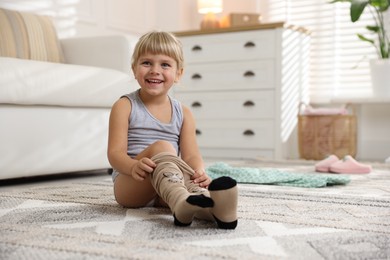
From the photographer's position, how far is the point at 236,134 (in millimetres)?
3268

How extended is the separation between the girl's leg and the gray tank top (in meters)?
0.07

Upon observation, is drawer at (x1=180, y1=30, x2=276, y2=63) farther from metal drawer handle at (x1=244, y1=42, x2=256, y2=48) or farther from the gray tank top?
the gray tank top

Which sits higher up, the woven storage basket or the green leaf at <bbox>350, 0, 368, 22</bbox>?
the green leaf at <bbox>350, 0, 368, 22</bbox>

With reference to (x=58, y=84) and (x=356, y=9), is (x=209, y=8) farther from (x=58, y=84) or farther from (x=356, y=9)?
(x=58, y=84)

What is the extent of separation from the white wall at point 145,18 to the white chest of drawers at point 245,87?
0.37 meters

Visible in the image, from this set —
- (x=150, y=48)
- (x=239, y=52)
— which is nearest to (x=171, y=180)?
(x=150, y=48)

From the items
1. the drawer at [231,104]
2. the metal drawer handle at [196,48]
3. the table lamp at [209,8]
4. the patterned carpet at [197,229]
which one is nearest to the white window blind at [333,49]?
the table lamp at [209,8]

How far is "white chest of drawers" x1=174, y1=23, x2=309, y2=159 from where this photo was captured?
313cm

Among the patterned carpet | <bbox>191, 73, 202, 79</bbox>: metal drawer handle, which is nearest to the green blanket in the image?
the patterned carpet

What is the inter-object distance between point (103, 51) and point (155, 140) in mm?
1245

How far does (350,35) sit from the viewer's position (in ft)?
11.5

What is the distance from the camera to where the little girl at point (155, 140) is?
1121mm

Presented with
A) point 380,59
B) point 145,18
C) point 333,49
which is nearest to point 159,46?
point 380,59

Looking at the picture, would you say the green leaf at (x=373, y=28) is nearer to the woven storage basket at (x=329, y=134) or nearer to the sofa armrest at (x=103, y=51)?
the woven storage basket at (x=329, y=134)
